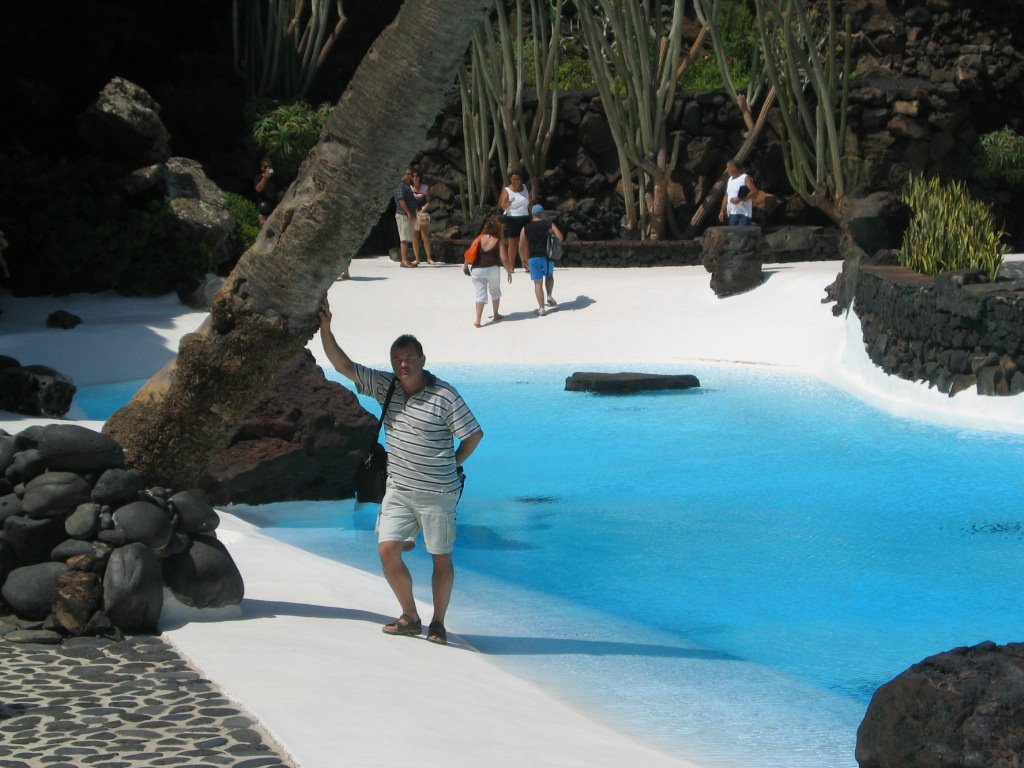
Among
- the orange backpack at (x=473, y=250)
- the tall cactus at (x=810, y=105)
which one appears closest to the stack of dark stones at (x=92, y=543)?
the orange backpack at (x=473, y=250)

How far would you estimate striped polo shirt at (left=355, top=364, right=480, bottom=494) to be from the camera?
6461 mm

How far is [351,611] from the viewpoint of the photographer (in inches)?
279

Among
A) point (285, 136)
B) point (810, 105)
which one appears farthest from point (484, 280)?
point (810, 105)

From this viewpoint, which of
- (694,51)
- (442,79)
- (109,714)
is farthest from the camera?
(694,51)

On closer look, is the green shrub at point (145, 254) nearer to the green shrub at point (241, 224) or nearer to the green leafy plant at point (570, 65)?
the green shrub at point (241, 224)

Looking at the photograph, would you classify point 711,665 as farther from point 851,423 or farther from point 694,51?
point 694,51

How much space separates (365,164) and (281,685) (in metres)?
2.33

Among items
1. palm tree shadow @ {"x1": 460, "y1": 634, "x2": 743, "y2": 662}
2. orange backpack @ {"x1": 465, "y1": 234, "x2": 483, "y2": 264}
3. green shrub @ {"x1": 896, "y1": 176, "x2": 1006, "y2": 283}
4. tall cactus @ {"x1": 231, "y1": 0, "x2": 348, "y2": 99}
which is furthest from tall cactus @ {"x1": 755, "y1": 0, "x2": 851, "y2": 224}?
palm tree shadow @ {"x1": 460, "y1": 634, "x2": 743, "y2": 662}

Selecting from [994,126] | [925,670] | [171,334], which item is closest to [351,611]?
[925,670]

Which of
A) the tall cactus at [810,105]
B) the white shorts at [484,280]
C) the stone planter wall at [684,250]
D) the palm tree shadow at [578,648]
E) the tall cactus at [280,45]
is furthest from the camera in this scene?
the tall cactus at [280,45]

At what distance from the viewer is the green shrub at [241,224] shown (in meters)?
22.1

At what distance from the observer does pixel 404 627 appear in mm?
6660

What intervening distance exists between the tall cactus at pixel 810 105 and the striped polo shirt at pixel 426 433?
16.5m

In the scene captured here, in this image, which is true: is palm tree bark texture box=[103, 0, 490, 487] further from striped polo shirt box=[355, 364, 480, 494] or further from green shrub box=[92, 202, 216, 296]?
green shrub box=[92, 202, 216, 296]
